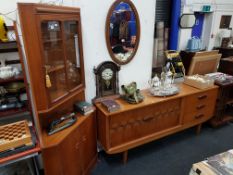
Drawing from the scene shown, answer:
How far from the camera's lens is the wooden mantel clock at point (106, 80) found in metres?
1.99

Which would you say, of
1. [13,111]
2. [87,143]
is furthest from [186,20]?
[13,111]

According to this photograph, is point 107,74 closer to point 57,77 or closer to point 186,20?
point 57,77

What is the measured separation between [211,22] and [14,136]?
3506 millimetres

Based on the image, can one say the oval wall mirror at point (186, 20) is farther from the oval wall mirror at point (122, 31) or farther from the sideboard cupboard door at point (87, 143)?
the sideboard cupboard door at point (87, 143)

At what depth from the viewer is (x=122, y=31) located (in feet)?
6.67

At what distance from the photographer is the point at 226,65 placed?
2.98 m

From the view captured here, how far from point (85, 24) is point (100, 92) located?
2.41 ft

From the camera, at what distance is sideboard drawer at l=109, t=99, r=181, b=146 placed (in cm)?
193

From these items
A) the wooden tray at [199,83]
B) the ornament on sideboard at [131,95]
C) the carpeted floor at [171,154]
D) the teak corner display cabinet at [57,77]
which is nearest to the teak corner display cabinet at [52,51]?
the teak corner display cabinet at [57,77]

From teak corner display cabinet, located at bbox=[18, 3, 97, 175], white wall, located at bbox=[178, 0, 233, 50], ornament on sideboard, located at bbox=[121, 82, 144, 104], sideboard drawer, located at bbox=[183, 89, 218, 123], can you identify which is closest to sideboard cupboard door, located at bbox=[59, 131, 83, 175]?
teak corner display cabinet, located at bbox=[18, 3, 97, 175]

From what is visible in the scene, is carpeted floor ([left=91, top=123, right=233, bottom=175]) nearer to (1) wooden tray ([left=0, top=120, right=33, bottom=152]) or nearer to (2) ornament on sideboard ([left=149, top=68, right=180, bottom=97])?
(2) ornament on sideboard ([left=149, top=68, right=180, bottom=97])

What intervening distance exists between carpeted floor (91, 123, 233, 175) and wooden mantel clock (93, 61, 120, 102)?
31.4 inches

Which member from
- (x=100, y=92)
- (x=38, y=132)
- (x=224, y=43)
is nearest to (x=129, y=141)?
(x=100, y=92)

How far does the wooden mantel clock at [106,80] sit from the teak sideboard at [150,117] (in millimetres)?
128
